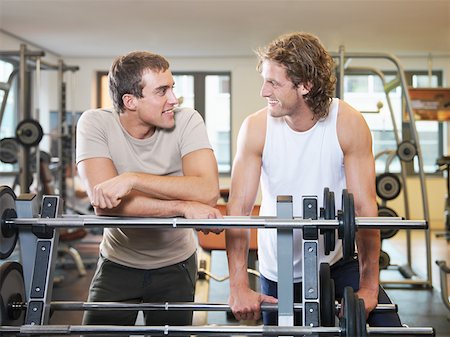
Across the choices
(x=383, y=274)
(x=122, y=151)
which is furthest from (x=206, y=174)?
(x=383, y=274)

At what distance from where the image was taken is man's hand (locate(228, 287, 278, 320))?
5.19 ft

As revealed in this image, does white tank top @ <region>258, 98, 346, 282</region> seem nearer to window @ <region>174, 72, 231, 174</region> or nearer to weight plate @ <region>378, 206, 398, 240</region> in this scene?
weight plate @ <region>378, 206, 398, 240</region>

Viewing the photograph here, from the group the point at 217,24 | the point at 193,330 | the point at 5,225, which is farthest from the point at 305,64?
the point at 217,24

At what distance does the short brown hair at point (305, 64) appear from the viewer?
164 cm

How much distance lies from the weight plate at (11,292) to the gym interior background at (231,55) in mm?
2440

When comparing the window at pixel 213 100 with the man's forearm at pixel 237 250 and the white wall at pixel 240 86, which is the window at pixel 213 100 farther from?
the man's forearm at pixel 237 250

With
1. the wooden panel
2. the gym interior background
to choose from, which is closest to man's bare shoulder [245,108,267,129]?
the gym interior background

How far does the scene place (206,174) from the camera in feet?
5.51

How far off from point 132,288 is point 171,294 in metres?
0.11

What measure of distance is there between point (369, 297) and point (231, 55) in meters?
6.87

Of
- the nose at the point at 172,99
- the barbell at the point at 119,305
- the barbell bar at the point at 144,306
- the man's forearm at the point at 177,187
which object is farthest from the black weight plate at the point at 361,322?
the nose at the point at 172,99

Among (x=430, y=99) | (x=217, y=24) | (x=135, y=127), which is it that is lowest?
(x=135, y=127)

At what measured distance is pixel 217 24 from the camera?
20.1 feet

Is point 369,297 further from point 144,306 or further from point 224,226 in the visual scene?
point 144,306
